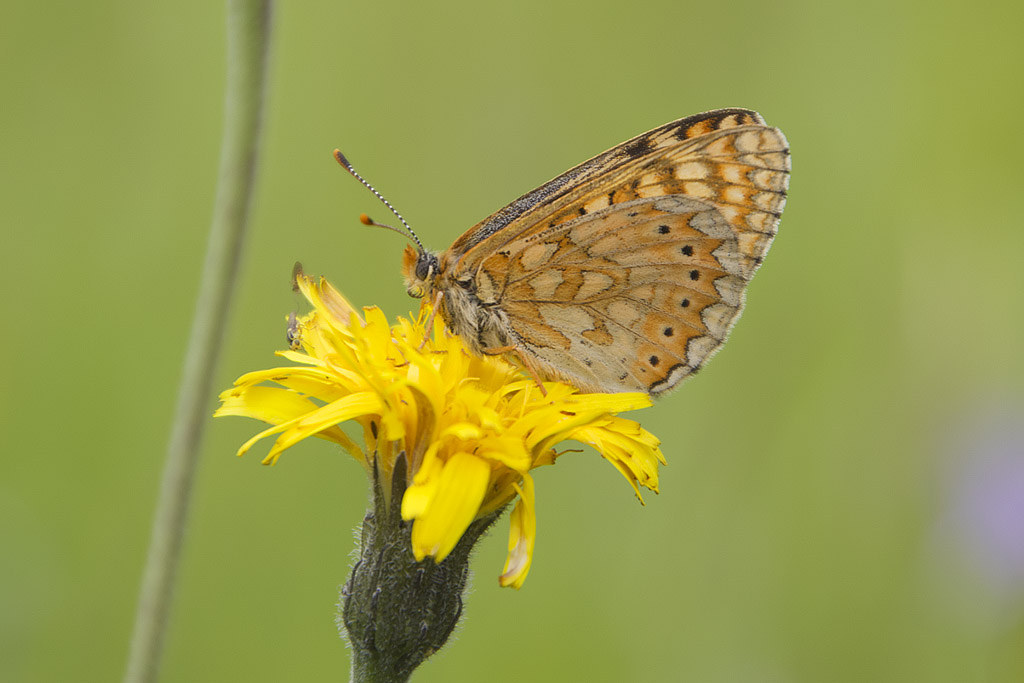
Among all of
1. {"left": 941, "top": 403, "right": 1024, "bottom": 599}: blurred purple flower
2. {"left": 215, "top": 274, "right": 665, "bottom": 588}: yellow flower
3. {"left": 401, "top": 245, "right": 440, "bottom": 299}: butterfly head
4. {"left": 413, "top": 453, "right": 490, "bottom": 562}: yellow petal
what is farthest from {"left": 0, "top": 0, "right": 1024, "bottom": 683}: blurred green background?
{"left": 413, "top": 453, "right": 490, "bottom": 562}: yellow petal

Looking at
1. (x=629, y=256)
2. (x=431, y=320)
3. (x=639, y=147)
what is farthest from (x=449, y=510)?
(x=639, y=147)

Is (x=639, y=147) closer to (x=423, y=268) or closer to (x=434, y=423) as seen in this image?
(x=423, y=268)

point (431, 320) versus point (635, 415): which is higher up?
point (431, 320)

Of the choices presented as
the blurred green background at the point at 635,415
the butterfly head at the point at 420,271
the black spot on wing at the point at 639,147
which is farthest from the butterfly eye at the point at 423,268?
the blurred green background at the point at 635,415

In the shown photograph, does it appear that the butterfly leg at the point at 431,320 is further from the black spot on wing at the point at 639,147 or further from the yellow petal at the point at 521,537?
the black spot on wing at the point at 639,147

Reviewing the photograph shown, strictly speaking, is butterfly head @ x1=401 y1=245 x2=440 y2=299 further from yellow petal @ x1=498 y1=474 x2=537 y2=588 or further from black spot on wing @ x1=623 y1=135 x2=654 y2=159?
yellow petal @ x1=498 y1=474 x2=537 y2=588

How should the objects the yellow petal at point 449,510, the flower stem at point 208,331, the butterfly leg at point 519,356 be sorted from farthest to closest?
1. the butterfly leg at point 519,356
2. the yellow petal at point 449,510
3. the flower stem at point 208,331

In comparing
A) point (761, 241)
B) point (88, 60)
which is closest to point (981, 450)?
point (761, 241)
